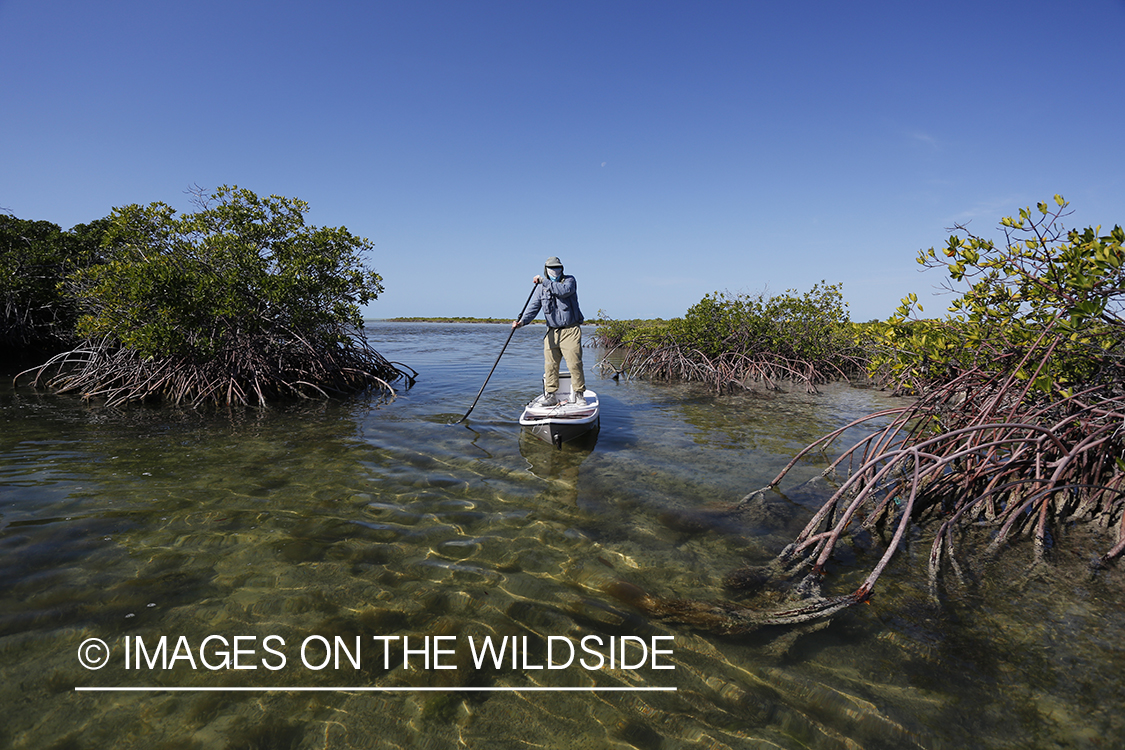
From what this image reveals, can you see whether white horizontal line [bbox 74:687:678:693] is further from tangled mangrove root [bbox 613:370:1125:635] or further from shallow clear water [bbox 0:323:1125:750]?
tangled mangrove root [bbox 613:370:1125:635]

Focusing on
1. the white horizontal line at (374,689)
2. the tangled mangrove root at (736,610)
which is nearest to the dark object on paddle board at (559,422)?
the tangled mangrove root at (736,610)

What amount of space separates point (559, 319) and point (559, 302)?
1.01ft

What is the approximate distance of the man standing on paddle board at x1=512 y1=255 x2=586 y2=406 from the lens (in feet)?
27.8

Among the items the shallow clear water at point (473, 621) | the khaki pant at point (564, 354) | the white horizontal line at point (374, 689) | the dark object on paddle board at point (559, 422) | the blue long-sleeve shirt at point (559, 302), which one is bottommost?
the white horizontal line at point (374, 689)

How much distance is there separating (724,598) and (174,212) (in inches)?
564

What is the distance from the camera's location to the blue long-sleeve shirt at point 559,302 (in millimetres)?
8484

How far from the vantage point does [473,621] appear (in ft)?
10.7

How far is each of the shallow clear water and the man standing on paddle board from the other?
8.59 ft

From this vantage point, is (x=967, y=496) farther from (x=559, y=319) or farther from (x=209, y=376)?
(x=209, y=376)

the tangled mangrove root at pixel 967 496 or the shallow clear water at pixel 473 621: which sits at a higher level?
the tangled mangrove root at pixel 967 496

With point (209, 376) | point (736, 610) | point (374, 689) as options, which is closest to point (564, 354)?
point (736, 610)

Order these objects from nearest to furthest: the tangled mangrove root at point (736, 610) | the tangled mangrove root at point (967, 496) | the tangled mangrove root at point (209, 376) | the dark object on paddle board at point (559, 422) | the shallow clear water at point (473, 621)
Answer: the shallow clear water at point (473, 621), the tangled mangrove root at point (736, 610), the tangled mangrove root at point (967, 496), the dark object on paddle board at point (559, 422), the tangled mangrove root at point (209, 376)

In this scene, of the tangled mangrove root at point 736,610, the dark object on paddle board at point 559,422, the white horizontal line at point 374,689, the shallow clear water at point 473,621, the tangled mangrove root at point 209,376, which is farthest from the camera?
the tangled mangrove root at point 209,376

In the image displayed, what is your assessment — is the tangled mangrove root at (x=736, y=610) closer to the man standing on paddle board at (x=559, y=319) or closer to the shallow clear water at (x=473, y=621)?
the shallow clear water at (x=473, y=621)
